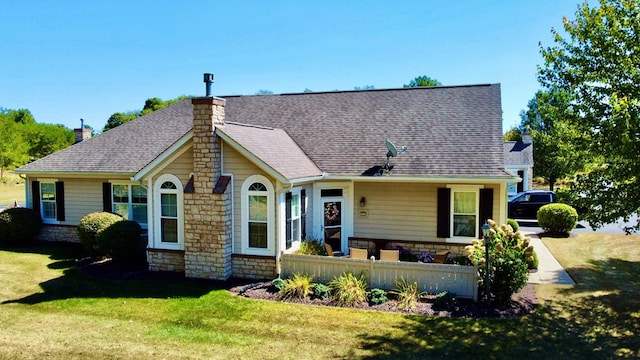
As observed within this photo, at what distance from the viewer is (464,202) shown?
14727 mm

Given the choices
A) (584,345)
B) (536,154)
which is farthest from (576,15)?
(536,154)

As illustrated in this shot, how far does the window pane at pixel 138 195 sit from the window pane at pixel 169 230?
3.78m

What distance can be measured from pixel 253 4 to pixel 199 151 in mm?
6099

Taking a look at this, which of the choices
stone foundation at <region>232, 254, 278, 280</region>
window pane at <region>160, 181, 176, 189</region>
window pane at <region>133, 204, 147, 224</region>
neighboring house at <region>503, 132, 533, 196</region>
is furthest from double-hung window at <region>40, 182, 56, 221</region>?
neighboring house at <region>503, 132, 533, 196</region>

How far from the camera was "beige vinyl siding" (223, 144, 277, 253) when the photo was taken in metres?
13.2

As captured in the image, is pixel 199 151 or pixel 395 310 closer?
pixel 395 310

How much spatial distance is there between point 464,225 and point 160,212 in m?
9.67

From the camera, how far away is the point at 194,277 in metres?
13.5

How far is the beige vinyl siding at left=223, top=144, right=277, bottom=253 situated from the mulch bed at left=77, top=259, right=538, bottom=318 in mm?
1384

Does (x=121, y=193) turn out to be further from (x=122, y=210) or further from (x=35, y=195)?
(x=35, y=195)

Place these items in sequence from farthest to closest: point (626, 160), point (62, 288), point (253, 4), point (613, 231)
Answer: point (613, 231), point (253, 4), point (62, 288), point (626, 160)

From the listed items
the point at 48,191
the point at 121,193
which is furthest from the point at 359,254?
the point at 48,191

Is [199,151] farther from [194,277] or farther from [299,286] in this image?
[299,286]

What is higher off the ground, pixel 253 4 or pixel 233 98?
pixel 253 4
